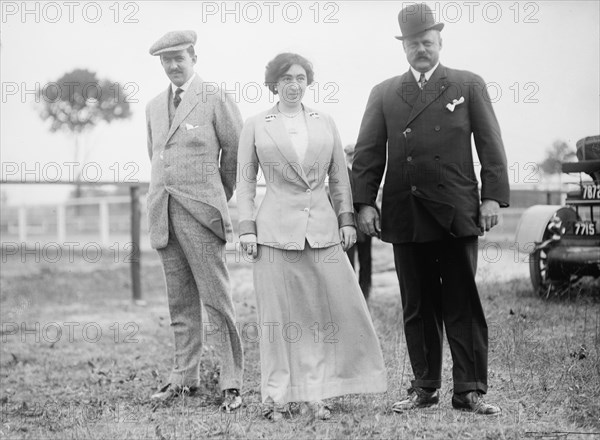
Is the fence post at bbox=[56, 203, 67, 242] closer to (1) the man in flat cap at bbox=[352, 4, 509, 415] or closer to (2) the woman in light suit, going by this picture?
(2) the woman in light suit

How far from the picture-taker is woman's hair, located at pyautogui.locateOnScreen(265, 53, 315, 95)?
389cm

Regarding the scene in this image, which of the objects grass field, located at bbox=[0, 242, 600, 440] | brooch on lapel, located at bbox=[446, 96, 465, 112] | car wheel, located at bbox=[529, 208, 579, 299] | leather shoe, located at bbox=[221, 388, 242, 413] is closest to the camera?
grass field, located at bbox=[0, 242, 600, 440]

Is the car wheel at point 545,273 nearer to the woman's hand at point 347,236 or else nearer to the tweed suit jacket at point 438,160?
the tweed suit jacket at point 438,160

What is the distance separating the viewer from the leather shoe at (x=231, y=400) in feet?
13.9

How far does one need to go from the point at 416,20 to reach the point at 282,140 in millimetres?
911

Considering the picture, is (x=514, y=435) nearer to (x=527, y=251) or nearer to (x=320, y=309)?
(x=320, y=309)

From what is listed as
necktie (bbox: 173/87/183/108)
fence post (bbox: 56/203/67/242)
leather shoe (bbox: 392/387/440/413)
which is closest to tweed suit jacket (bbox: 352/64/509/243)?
leather shoe (bbox: 392/387/440/413)

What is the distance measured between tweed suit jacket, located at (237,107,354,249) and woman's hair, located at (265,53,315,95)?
0.18 metres

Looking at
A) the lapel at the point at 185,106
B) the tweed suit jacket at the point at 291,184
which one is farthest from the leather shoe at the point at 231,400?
the lapel at the point at 185,106

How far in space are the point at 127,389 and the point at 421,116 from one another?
2.81m

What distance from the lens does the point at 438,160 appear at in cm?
384

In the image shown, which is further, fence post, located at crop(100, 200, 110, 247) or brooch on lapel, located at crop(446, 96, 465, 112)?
fence post, located at crop(100, 200, 110, 247)

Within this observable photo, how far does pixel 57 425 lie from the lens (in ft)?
13.1

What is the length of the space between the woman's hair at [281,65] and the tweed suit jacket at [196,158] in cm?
58
